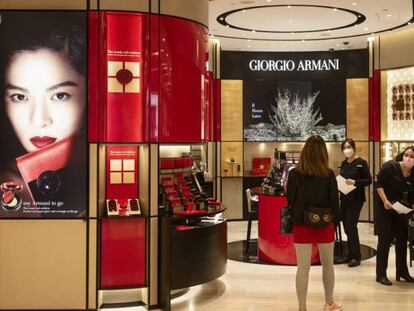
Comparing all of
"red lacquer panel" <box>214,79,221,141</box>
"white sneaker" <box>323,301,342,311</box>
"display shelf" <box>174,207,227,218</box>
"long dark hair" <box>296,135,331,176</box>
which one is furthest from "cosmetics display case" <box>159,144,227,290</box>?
"red lacquer panel" <box>214,79,221,141</box>

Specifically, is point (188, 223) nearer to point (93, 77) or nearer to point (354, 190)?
point (93, 77)

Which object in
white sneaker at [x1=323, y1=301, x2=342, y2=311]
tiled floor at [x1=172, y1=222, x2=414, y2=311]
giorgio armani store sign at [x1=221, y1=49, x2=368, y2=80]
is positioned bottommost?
tiled floor at [x1=172, y1=222, x2=414, y2=311]

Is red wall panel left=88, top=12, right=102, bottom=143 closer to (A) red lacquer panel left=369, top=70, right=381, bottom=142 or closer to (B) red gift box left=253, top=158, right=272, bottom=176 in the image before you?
(B) red gift box left=253, top=158, right=272, bottom=176

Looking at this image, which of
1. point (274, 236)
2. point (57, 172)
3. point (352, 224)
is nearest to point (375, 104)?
point (352, 224)

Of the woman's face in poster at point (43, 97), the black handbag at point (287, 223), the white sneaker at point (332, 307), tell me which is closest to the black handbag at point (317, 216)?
the black handbag at point (287, 223)

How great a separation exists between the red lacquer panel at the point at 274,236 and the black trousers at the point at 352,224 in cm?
48

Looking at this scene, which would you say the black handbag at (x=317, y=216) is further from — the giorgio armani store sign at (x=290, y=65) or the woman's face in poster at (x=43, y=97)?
the giorgio armani store sign at (x=290, y=65)

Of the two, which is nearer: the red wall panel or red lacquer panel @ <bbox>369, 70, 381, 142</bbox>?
the red wall panel

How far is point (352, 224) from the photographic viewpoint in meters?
7.20

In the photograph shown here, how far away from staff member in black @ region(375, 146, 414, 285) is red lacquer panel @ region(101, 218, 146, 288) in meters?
2.69

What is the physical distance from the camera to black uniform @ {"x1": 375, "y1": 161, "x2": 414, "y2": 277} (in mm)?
6098

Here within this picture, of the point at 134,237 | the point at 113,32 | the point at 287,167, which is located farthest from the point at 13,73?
the point at 287,167

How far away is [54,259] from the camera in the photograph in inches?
205

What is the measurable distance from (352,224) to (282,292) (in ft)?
5.52
